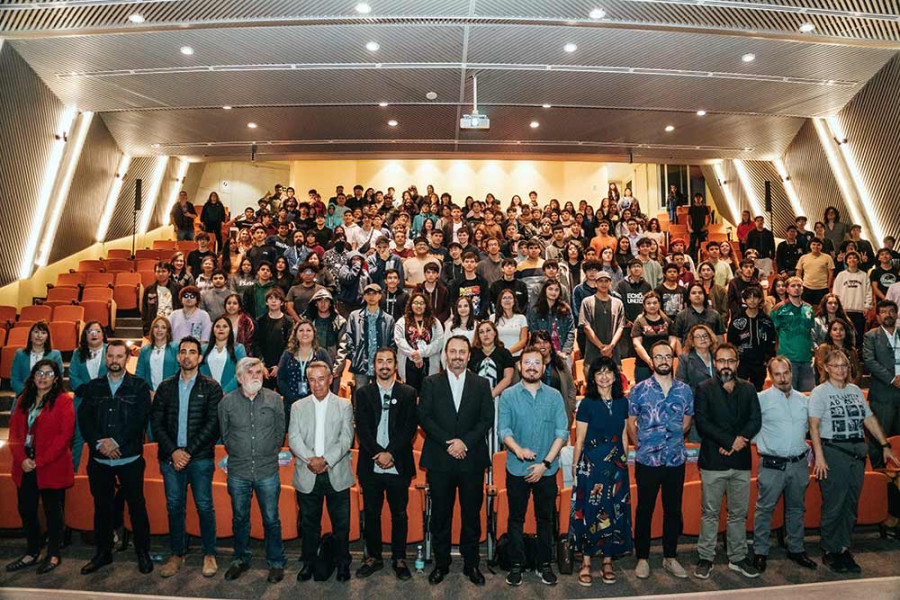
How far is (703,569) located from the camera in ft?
13.6

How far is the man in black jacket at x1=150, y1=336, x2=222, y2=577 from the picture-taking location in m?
4.24

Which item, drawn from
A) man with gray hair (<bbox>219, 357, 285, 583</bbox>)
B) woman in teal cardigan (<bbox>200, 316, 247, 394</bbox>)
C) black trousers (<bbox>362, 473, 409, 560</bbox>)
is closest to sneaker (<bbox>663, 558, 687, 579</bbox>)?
Result: black trousers (<bbox>362, 473, 409, 560</bbox>)

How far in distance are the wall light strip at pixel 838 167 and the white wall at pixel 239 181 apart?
12103 millimetres

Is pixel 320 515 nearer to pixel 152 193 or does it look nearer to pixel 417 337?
pixel 417 337

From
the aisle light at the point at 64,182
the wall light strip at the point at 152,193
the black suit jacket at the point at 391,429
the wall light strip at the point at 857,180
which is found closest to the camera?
the black suit jacket at the point at 391,429

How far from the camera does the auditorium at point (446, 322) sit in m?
4.15

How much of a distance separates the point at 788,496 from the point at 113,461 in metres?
4.57

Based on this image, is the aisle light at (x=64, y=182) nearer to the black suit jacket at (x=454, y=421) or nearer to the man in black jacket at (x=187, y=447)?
the man in black jacket at (x=187, y=447)

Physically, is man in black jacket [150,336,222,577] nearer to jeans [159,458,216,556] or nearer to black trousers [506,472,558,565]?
jeans [159,458,216,556]

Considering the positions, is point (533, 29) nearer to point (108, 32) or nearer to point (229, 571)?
point (108, 32)

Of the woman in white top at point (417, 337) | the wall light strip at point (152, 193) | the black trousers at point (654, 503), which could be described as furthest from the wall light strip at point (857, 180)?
the wall light strip at point (152, 193)

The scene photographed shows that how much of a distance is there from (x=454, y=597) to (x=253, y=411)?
1.73 m

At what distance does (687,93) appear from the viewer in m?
9.28

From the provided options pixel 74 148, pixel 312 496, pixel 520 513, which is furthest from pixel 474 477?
pixel 74 148
